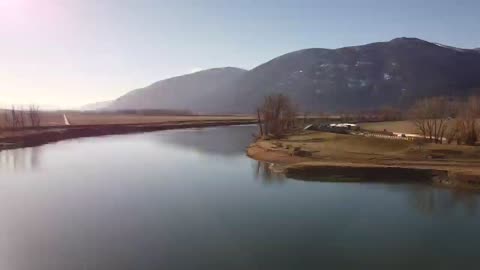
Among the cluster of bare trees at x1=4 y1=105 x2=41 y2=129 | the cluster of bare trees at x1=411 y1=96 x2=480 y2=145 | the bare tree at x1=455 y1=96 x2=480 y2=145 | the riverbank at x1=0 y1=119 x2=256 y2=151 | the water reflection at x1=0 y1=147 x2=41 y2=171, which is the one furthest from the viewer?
the cluster of bare trees at x1=4 y1=105 x2=41 y2=129

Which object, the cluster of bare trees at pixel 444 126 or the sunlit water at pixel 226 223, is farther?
the cluster of bare trees at pixel 444 126

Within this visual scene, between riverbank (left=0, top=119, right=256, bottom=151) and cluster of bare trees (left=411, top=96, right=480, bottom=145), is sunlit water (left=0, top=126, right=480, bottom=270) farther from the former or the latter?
riverbank (left=0, top=119, right=256, bottom=151)

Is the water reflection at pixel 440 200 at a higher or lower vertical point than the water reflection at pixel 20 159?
lower

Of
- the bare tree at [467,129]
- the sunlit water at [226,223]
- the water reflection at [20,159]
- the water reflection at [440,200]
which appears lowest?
the water reflection at [440,200]

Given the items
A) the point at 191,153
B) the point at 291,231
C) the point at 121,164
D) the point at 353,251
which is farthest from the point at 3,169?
the point at 353,251

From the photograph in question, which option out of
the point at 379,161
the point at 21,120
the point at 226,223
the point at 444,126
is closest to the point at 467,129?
the point at 444,126

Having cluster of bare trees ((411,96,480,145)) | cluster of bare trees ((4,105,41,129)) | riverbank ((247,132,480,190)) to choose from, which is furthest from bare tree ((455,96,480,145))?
cluster of bare trees ((4,105,41,129))

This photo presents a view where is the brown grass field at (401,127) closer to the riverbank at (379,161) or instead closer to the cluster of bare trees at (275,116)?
the cluster of bare trees at (275,116)

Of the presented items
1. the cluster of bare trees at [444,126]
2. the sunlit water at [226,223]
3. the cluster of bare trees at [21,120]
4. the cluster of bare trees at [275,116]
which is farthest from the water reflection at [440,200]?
the cluster of bare trees at [21,120]
